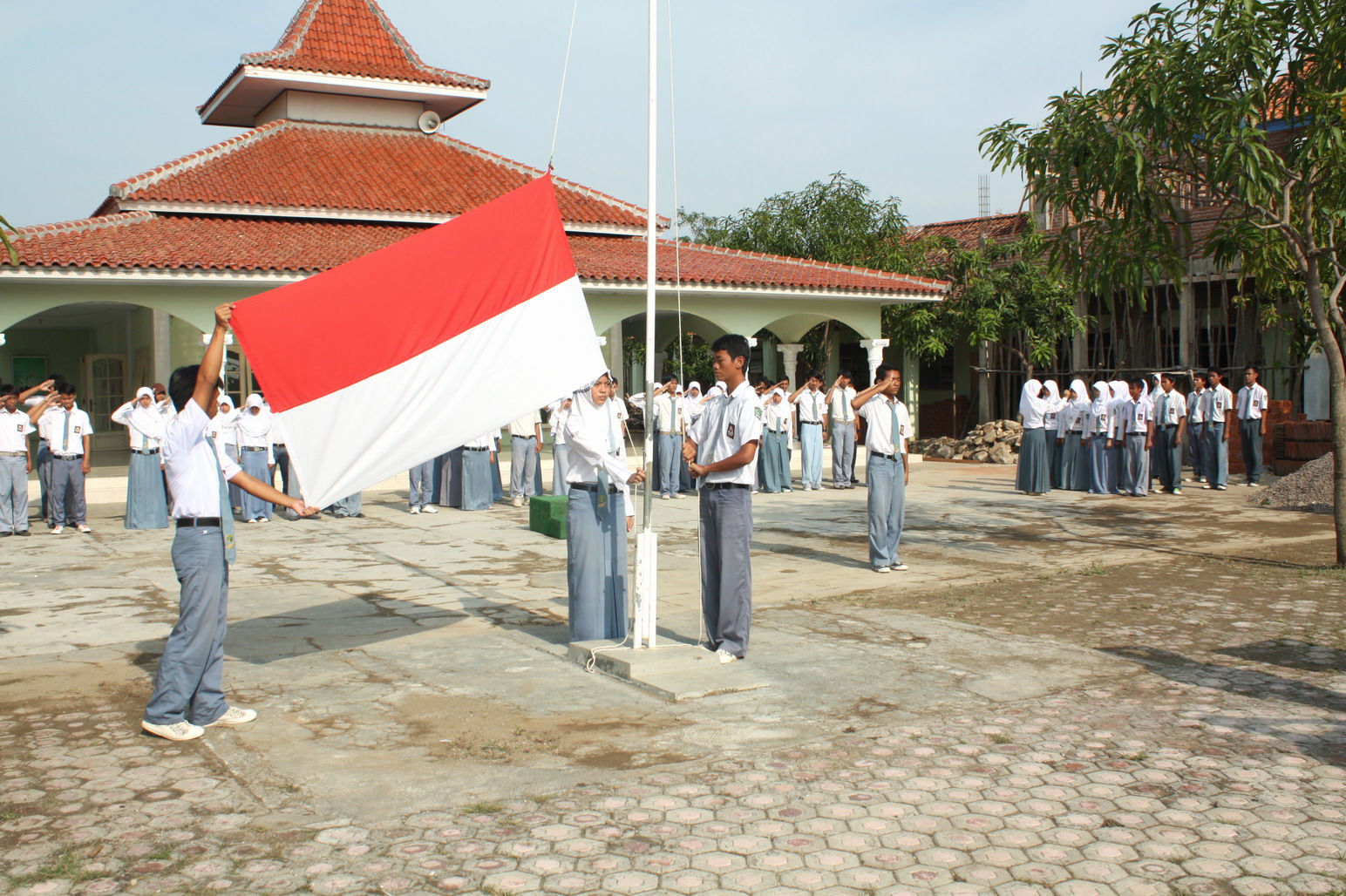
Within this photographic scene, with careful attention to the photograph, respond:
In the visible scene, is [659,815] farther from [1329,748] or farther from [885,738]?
[1329,748]

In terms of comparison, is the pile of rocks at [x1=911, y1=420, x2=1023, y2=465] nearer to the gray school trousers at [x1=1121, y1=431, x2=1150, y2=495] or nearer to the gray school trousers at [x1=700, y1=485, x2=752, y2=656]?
the gray school trousers at [x1=1121, y1=431, x2=1150, y2=495]

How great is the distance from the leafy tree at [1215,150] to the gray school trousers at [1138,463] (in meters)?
6.41

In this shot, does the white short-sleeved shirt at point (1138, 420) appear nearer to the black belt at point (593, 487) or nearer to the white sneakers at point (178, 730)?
the black belt at point (593, 487)

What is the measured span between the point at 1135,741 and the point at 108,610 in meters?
7.20

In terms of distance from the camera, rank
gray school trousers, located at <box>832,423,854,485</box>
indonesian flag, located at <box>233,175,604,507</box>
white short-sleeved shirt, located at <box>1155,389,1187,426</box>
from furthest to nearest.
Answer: gray school trousers, located at <box>832,423,854,485</box> → white short-sleeved shirt, located at <box>1155,389,1187,426</box> → indonesian flag, located at <box>233,175,604,507</box>

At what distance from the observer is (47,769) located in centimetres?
499

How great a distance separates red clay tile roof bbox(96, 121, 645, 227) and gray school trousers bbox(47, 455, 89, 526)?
7767 mm

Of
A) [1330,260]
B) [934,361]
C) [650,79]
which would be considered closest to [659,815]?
[650,79]

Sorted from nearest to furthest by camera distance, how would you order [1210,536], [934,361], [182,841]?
[182,841], [1210,536], [934,361]

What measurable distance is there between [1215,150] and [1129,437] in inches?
316

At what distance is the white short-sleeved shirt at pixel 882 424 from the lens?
1027 cm

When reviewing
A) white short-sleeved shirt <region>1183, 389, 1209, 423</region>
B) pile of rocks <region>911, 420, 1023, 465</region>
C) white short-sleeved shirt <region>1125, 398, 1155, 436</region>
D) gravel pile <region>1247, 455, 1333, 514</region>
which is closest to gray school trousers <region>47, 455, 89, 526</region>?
white short-sleeved shirt <region>1125, 398, 1155, 436</region>

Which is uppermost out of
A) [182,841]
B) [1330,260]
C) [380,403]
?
[1330,260]

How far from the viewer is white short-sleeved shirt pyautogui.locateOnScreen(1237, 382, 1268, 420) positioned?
18500 mm
